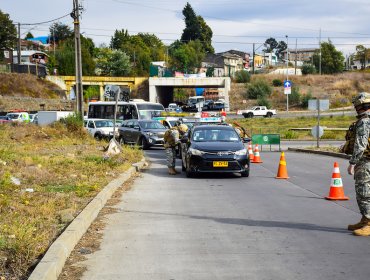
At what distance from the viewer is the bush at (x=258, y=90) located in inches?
3586

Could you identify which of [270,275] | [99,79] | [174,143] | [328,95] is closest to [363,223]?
[270,275]

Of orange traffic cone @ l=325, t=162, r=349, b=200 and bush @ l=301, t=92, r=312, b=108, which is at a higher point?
bush @ l=301, t=92, r=312, b=108

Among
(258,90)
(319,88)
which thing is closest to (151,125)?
(258,90)

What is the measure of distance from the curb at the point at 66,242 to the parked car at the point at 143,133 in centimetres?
1868

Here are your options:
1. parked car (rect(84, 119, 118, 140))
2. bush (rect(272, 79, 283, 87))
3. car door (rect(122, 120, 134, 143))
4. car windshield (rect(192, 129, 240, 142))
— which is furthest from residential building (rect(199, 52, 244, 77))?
car windshield (rect(192, 129, 240, 142))

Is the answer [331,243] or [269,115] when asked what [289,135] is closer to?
[331,243]

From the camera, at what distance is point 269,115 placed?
7612cm

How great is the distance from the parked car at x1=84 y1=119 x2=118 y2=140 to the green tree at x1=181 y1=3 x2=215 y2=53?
114 m

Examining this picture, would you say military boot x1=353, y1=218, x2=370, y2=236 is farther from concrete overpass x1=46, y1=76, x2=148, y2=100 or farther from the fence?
the fence

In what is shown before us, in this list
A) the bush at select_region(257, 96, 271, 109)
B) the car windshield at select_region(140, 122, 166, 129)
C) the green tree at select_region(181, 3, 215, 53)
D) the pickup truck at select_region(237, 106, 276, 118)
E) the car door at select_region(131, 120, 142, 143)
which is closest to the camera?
the car door at select_region(131, 120, 142, 143)

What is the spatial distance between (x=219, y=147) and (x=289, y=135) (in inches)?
912

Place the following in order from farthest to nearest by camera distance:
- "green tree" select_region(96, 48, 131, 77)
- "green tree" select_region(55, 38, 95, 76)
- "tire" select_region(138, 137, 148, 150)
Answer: "green tree" select_region(96, 48, 131, 77) → "green tree" select_region(55, 38, 95, 76) → "tire" select_region(138, 137, 148, 150)

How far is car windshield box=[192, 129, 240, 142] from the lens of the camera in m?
17.7

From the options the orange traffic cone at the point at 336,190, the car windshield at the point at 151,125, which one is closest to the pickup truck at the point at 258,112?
the car windshield at the point at 151,125
